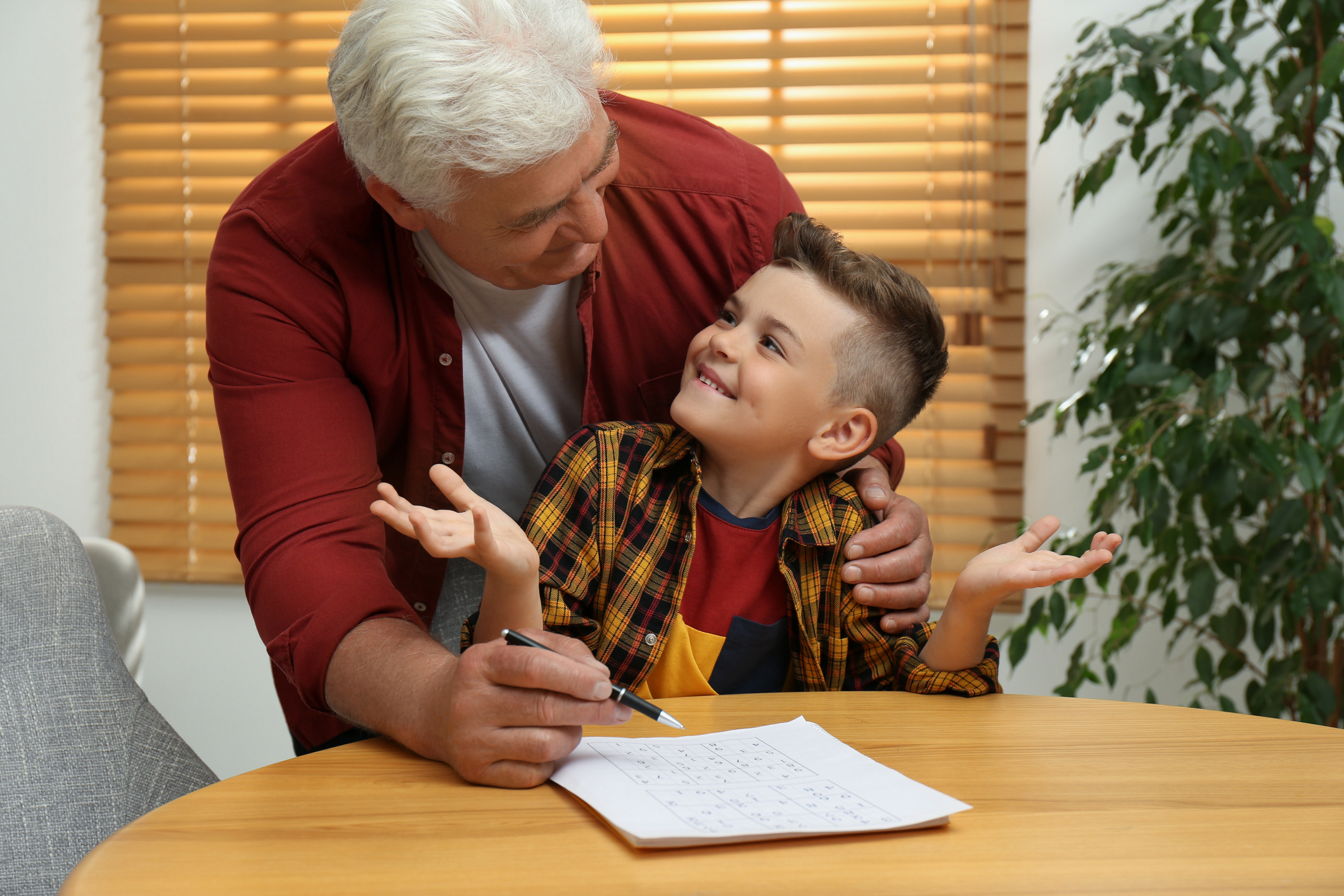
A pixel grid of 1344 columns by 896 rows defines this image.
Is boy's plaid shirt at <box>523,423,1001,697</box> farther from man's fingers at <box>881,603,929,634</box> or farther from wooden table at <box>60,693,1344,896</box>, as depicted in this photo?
wooden table at <box>60,693,1344,896</box>

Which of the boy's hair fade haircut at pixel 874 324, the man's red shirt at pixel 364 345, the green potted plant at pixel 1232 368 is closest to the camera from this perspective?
the man's red shirt at pixel 364 345

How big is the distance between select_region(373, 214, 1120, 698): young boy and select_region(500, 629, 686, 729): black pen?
322mm

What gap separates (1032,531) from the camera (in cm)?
104

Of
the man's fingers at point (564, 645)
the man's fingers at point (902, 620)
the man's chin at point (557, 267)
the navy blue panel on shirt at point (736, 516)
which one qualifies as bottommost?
the man's fingers at point (902, 620)

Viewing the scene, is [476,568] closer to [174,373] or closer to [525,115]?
[525,115]

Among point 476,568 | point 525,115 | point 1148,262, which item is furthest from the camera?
point 1148,262

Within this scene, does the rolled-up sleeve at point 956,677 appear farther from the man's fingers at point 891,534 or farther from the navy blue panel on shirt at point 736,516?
the navy blue panel on shirt at point 736,516

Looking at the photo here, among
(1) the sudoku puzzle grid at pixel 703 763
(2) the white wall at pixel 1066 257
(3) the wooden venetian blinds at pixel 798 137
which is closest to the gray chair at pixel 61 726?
(1) the sudoku puzzle grid at pixel 703 763

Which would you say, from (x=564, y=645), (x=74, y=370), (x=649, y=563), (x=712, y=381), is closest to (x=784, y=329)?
(x=712, y=381)

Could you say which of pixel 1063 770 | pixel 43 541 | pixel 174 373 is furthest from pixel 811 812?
pixel 174 373

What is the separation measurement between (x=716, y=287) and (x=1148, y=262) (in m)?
1.33

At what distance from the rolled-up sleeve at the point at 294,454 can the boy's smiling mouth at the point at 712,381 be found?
0.42m

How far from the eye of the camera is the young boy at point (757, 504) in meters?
1.20

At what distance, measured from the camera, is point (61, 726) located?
1.00 meters
